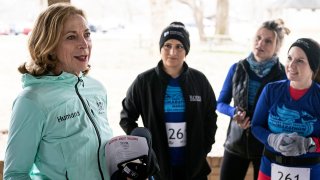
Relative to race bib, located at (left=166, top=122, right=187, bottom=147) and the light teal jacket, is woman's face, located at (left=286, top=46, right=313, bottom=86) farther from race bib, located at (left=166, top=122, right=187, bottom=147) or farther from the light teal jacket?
the light teal jacket

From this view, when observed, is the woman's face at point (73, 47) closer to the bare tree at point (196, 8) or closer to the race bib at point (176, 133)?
the race bib at point (176, 133)

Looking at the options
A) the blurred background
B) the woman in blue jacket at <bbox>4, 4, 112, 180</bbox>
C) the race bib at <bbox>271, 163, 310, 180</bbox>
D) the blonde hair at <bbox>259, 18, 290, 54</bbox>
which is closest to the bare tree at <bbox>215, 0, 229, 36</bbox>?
the blurred background

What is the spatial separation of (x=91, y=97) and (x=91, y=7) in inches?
99.7

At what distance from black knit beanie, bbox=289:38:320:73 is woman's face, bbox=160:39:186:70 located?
1.97ft

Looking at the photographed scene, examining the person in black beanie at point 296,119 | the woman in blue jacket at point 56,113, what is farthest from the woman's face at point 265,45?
the woman in blue jacket at point 56,113

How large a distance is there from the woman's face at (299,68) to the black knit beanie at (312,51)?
16 millimetres

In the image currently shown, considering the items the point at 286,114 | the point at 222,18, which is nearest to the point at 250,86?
the point at 286,114

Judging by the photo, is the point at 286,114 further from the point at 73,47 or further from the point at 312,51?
the point at 73,47

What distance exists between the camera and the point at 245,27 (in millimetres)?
4137

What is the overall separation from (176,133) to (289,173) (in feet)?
1.96

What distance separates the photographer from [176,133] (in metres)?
1.80

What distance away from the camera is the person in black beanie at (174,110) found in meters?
1.80

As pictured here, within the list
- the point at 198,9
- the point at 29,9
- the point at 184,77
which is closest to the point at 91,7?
the point at 29,9

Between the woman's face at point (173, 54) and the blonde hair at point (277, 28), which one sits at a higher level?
the blonde hair at point (277, 28)
